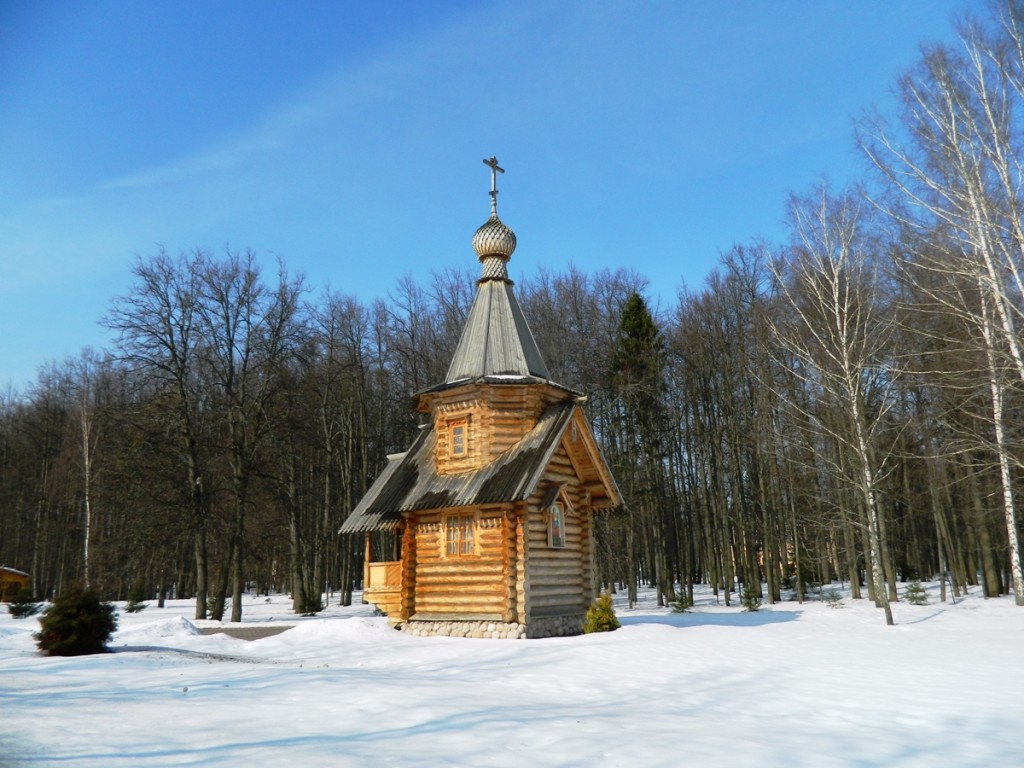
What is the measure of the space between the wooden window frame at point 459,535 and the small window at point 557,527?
217 cm

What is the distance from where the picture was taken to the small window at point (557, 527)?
1936 centimetres

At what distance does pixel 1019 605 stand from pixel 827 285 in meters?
11.4

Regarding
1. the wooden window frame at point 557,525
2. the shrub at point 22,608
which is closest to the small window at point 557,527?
the wooden window frame at point 557,525

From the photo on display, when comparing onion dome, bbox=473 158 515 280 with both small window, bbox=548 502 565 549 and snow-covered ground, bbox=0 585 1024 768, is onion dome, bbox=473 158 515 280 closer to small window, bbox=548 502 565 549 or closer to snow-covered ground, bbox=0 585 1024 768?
small window, bbox=548 502 565 549

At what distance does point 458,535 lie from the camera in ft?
63.7

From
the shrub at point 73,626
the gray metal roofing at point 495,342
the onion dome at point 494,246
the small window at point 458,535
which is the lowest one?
the shrub at point 73,626

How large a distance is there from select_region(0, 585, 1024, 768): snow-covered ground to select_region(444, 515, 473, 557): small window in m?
3.04

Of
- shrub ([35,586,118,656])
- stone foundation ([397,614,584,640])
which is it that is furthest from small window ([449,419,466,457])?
shrub ([35,586,118,656])

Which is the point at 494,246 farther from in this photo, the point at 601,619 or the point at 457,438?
the point at 601,619

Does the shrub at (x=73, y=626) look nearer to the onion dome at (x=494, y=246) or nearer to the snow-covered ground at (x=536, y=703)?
the snow-covered ground at (x=536, y=703)

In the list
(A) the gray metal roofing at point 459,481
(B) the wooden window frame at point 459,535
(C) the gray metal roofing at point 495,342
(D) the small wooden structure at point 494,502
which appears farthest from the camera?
(C) the gray metal roofing at point 495,342

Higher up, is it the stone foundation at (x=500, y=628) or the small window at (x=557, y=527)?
the small window at (x=557, y=527)

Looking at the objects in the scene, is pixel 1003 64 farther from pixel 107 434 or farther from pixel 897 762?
pixel 107 434

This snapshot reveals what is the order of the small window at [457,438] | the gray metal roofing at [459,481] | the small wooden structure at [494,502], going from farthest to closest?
the small window at [457,438]
the small wooden structure at [494,502]
the gray metal roofing at [459,481]
